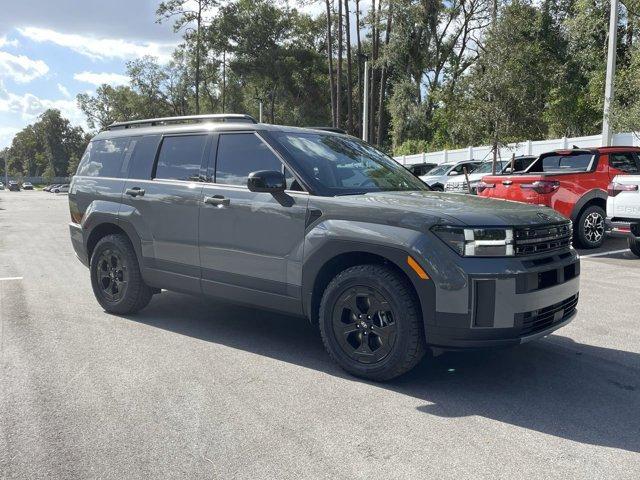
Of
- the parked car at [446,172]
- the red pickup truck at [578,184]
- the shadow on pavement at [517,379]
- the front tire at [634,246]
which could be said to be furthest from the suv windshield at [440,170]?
the shadow on pavement at [517,379]

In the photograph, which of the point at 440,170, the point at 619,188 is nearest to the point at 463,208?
the point at 619,188

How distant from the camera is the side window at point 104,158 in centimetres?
634

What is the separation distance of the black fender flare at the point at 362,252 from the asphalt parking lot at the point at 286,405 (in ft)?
1.89

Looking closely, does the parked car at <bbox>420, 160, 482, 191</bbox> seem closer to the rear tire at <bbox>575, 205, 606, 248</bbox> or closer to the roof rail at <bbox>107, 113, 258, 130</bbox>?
the rear tire at <bbox>575, 205, 606, 248</bbox>

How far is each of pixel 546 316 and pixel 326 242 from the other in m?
1.59

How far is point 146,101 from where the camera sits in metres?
64.3

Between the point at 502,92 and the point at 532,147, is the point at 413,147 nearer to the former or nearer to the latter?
the point at 532,147

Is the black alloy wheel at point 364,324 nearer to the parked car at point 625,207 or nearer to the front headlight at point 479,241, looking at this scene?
the front headlight at point 479,241

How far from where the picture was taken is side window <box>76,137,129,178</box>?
634 cm

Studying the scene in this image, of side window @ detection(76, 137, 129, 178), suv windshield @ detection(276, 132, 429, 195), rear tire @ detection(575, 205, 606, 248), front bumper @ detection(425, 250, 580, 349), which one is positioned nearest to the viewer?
front bumper @ detection(425, 250, 580, 349)

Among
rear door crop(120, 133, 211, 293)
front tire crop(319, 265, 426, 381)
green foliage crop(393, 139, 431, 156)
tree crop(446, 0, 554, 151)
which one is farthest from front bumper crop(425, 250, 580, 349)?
green foliage crop(393, 139, 431, 156)

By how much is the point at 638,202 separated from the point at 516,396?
254 inches

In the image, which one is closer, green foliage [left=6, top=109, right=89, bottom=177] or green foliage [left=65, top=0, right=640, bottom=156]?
green foliage [left=65, top=0, right=640, bottom=156]

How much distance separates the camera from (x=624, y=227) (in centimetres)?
941
